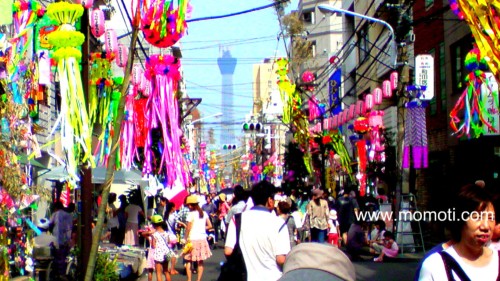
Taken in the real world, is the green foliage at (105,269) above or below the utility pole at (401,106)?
below

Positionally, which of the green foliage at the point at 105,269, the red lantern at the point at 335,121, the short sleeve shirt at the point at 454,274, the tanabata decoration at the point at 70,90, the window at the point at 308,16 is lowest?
the green foliage at the point at 105,269

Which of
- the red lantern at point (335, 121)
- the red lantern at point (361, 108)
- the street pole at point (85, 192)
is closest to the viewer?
the street pole at point (85, 192)

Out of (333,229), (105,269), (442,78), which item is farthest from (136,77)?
(442,78)

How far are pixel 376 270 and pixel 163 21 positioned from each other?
9800 mm

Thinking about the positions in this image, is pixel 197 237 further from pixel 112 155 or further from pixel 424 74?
pixel 112 155

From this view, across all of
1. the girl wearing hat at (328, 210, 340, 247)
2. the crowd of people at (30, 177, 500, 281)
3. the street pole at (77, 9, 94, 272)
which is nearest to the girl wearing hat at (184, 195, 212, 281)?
the crowd of people at (30, 177, 500, 281)

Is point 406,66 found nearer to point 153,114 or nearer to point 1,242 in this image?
point 153,114

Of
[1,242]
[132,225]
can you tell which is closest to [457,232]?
[1,242]

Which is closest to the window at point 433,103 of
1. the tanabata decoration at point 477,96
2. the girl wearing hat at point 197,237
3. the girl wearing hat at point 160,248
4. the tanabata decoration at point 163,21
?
the tanabata decoration at point 477,96

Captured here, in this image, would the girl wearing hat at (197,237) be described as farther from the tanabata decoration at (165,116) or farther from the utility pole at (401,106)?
the utility pole at (401,106)

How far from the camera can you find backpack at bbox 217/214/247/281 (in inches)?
372

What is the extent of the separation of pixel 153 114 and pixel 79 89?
5.46 meters

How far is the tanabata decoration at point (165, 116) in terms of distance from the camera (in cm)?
1327

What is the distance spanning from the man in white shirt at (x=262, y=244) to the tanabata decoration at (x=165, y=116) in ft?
13.1
